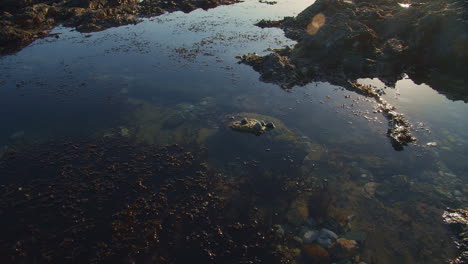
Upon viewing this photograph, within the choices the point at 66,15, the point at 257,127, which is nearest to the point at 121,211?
the point at 257,127

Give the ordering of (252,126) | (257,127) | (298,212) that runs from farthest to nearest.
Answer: (252,126) → (257,127) → (298,212)

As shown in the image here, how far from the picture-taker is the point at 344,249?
1095 cm

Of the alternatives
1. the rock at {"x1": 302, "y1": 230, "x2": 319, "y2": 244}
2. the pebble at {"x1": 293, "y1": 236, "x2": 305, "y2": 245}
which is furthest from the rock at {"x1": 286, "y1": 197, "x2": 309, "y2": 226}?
the pebble at {"x1": 293, "y1": 236, "x2": 305, "y2": 245}

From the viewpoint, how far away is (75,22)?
40.9 meters

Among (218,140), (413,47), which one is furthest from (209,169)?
(413,47)

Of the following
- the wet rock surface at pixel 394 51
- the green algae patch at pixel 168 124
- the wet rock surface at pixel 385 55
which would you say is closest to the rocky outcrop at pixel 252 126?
the green algae patch at pixel 168 124

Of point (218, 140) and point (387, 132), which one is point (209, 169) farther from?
point (387, 132)

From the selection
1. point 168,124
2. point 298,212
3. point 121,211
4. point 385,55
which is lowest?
point 121,211

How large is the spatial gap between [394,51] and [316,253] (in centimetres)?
2627

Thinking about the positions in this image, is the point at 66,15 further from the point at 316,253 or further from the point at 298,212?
the point at 316,253

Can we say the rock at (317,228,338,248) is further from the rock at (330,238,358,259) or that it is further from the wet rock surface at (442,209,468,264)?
the wet rock surface at (442,209,468,264)

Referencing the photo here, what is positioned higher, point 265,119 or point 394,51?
point 394,51

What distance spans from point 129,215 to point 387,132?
17691mm

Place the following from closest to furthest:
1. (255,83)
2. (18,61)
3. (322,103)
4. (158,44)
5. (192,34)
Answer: (322,103) → (255,83) → (18,61) → (158,44) → (192,34)
